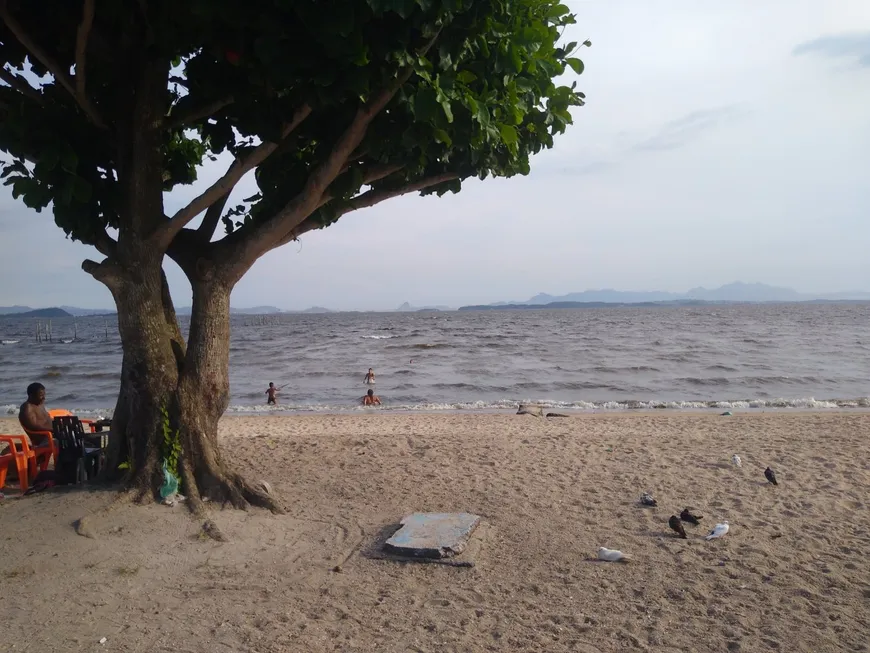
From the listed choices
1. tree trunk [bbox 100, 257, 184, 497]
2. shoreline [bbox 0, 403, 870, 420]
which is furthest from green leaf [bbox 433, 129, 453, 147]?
shoreline [bbox 0, 403, 870, 420]

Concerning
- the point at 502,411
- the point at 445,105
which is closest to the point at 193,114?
the point at 445,105

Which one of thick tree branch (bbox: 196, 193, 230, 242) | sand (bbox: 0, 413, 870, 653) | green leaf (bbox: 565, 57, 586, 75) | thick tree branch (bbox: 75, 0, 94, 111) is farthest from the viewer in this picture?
thick tree branch (bbox: 196, 193, 230, 242)

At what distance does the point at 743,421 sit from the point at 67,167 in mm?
12978

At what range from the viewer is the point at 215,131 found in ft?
21.9

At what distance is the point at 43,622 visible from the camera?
163 inches

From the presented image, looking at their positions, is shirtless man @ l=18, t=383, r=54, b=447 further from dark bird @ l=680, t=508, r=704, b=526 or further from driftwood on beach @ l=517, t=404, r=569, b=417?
driftwood on beach @ l=517, t=404, r=569, b=417

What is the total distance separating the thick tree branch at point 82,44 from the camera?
4820 mm

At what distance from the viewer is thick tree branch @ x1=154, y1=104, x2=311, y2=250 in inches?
219

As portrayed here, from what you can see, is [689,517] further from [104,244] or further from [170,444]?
[104,244]

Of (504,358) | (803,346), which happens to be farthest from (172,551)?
(803,346)

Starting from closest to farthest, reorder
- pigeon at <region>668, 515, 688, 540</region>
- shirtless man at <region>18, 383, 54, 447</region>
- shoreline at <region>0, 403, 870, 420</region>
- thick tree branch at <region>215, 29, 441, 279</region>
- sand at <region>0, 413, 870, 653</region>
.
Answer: sand at <region>0, 413, 870, 653</region> → thick tree branch at <region>215, 29, 441, 279</region> → pigeon at <region>668, 515, 688, 540</region> → shirtless man at <region>18, 383, 54, 447</region> → shoreline at <region>0, 403, 870, 420</region>

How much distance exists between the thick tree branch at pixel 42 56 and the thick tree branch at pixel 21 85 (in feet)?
1.52

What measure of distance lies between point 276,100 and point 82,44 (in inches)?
59.1

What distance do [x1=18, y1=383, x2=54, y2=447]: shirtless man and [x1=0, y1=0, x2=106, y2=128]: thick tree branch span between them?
3.03m
